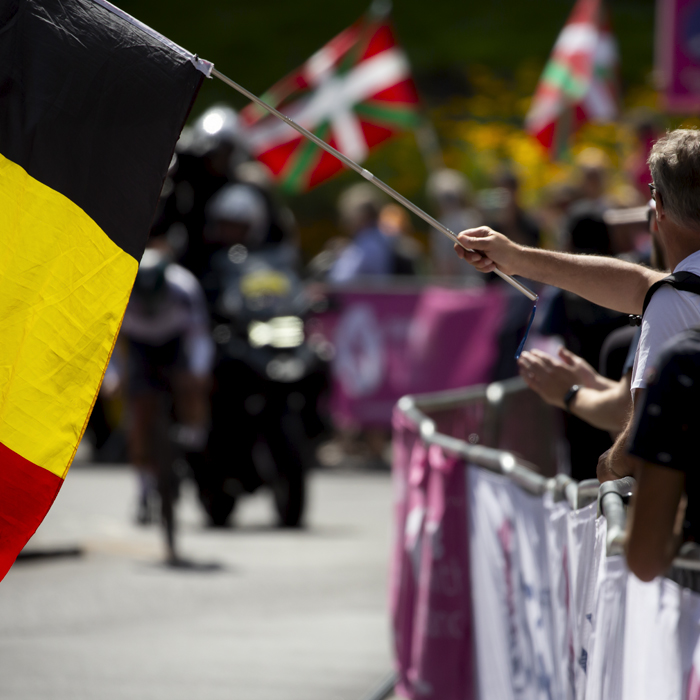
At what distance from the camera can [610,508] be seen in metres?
3.03

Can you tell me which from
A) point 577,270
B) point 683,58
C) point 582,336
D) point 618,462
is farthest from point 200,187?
point 618,462

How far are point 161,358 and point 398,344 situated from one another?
4647mm

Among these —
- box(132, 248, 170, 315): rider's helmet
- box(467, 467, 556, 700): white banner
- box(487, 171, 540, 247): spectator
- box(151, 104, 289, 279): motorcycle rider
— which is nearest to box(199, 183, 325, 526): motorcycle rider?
box(151, 104, 289, 279): motorcycle rider

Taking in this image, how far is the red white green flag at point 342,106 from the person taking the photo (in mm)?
14664

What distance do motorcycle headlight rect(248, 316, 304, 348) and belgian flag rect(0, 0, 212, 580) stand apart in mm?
6604

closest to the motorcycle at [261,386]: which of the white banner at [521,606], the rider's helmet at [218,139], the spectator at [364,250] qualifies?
the rider's helmet at [218,139]

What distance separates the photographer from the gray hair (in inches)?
117

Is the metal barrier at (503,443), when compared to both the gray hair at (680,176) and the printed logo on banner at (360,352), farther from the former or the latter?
the printed logo on banner at (360,352)

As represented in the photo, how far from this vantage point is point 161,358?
9.54 meters

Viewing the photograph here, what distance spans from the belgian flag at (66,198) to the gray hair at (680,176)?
5.30 feet

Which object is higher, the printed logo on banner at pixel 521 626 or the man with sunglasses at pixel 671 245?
the man with sunglasses at pixel 671 245

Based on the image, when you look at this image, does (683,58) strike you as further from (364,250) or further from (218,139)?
A: (218,139)

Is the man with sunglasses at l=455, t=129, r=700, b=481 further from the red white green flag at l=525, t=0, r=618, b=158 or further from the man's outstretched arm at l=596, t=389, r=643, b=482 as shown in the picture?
the red white green flag at l=525, t=0, r=618, b=158

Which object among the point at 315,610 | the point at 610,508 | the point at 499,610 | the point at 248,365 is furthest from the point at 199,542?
the point at 610,508
